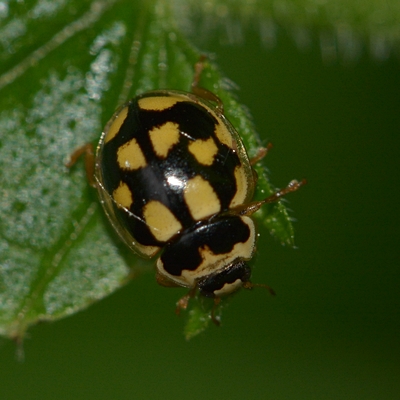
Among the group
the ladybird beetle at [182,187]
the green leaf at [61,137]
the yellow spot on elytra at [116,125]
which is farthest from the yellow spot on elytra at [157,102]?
the green leaf at [61,137]

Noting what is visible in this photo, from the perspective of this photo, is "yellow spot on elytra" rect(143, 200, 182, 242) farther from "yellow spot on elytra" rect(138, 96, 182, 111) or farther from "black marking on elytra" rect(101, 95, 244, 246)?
"yellow spot on elytra" rect(138, 96, 182, 111)

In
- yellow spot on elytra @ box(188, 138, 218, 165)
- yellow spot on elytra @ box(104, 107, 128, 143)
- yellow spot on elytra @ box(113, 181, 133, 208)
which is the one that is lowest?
yellow spot on elytra @ box(113, 181, 133, 208)

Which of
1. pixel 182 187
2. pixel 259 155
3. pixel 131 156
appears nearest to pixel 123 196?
pixel 131 156

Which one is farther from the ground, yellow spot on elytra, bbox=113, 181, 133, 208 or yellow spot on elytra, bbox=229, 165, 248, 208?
yellow spot on elytra, bbox=113, 181, 133, 208

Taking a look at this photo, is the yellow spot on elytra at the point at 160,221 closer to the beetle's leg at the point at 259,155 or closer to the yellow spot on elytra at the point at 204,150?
the yellow spot on elytra at the point at 204,150

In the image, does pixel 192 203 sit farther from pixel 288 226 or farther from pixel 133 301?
pixel 133 301

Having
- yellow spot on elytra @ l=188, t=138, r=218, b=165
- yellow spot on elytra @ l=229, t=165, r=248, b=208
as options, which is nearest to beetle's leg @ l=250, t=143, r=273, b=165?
yellow spot on elytra @ l=229, t=165, r=248, b=208
